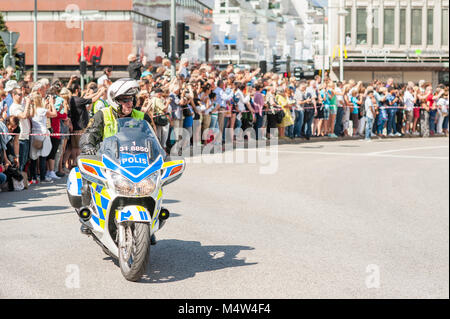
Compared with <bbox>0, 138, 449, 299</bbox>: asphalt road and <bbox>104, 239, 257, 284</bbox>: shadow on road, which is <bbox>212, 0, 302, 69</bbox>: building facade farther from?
<bbox>104, 239, 257, 284</bbox>: shadow on road

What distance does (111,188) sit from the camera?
7.00 metres

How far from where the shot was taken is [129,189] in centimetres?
694

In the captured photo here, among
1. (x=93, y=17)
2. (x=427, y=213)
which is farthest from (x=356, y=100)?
(x=93, y=17)

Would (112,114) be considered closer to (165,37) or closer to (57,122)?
(57,122)

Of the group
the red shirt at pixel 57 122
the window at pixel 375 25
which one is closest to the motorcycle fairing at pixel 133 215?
the red shirt at pixel 57 122

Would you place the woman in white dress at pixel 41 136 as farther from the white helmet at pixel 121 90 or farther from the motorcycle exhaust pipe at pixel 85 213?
the motorcycle exhaust pipe at pixel 85 213

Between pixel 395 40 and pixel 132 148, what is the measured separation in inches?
3175

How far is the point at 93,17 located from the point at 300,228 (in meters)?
62.8

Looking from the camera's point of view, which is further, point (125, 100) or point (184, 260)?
point (184, 260)

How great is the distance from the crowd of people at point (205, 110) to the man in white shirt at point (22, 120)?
0.02 m

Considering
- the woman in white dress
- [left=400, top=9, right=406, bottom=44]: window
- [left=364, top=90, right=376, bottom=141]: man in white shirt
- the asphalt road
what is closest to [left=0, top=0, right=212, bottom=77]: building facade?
[left=400, top=9, right=406, bottom=44]: window

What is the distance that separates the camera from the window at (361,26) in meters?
83.0

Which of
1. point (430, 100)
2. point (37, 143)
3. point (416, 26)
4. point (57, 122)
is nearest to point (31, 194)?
point (37, 143)

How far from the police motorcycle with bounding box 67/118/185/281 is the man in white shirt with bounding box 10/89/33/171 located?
622 cm
